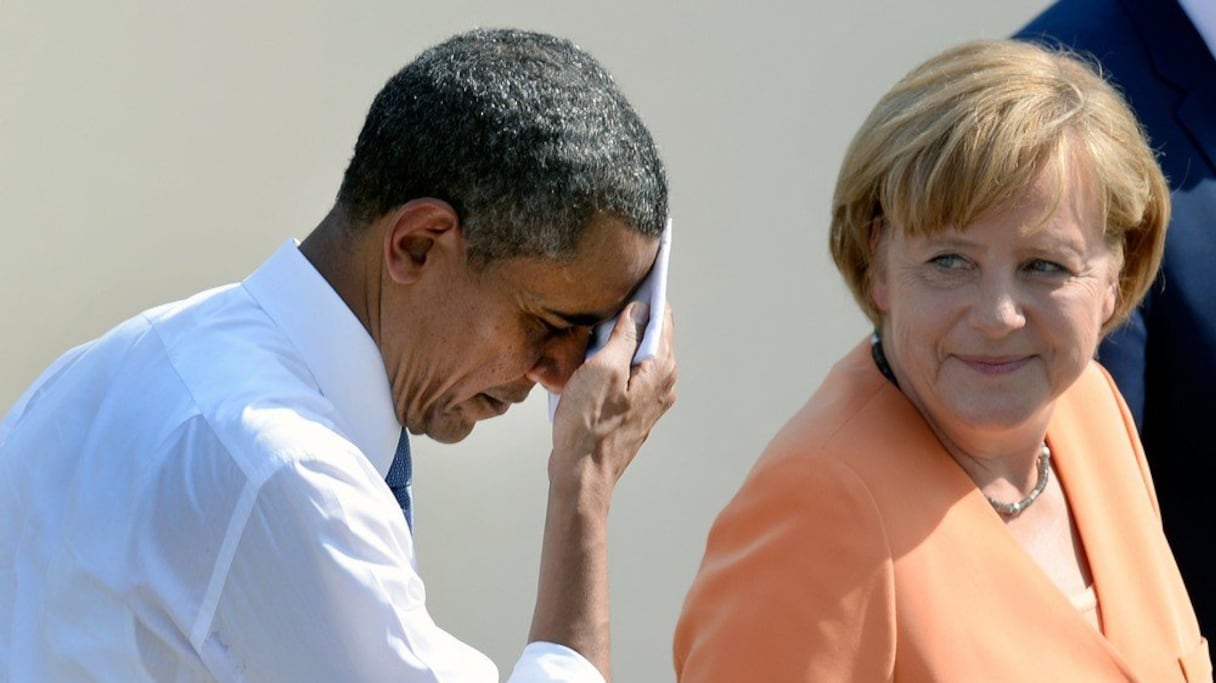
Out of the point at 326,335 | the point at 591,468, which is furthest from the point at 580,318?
the point at 326,335

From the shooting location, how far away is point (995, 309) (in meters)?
2.46

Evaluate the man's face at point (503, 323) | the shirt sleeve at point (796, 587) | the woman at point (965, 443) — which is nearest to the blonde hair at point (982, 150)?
the woman at point (965, 443)

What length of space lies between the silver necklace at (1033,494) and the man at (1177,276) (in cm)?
33

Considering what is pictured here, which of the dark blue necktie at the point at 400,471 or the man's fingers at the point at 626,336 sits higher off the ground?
the man's fingers at the point at 626,336

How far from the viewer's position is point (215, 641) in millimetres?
1761

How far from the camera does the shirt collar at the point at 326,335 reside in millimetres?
1961

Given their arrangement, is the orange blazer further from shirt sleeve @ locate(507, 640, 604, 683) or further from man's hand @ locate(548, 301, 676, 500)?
shirt sleeve @ locate(507, 640, 604, 683)

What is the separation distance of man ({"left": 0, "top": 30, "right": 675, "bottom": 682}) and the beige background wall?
1.59 metres

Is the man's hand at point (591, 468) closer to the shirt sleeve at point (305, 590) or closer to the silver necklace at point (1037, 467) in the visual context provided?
the shirt sleeve at point (305, 590)

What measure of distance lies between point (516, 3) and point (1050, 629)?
2.07 metres

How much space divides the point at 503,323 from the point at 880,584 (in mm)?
621

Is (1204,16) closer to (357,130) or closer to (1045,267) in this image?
(1045,267)

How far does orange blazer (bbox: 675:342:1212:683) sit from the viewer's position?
2.25 m

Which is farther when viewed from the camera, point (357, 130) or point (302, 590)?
point (357, 130)
